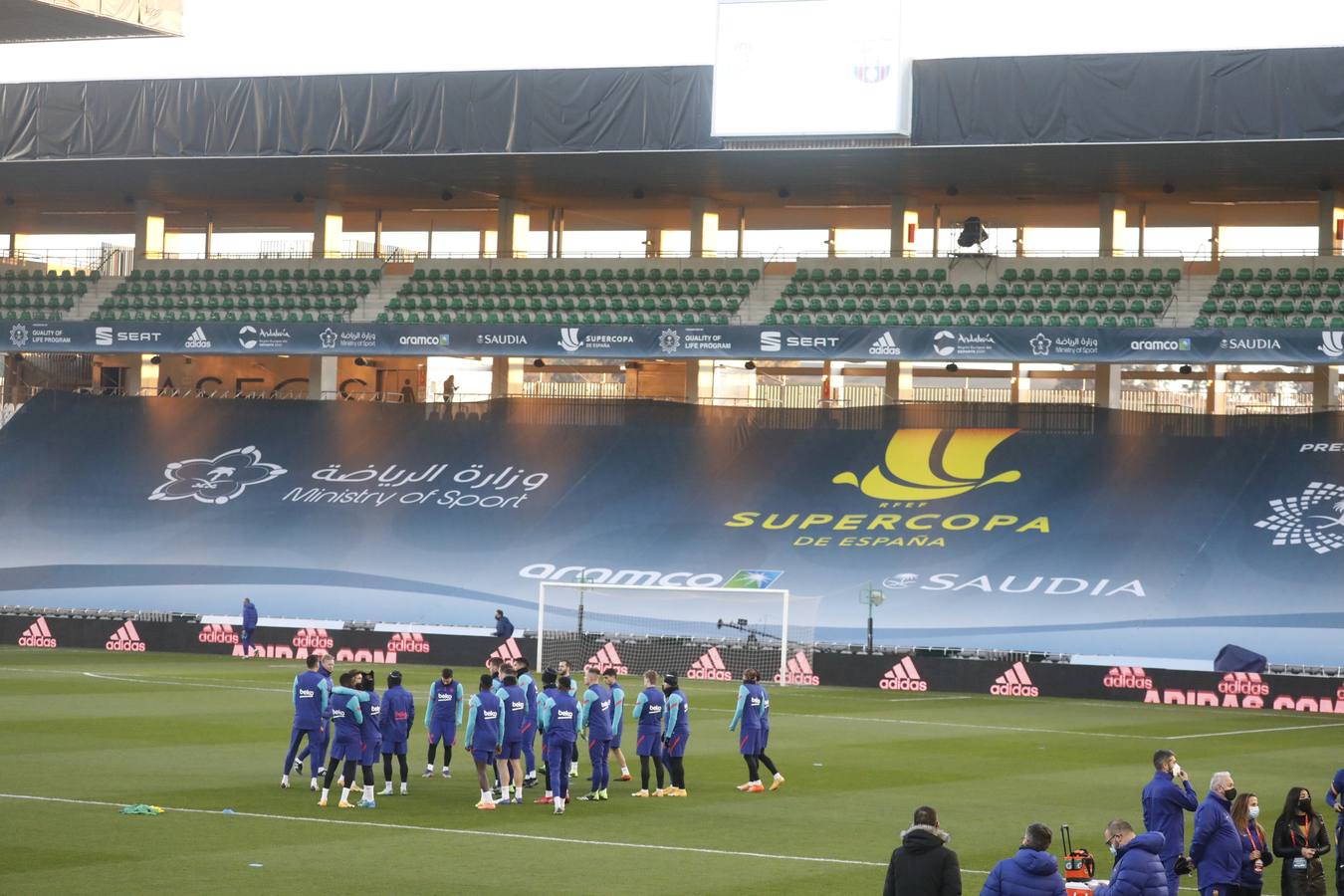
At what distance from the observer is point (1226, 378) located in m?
51.8

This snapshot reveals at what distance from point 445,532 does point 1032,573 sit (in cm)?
1578

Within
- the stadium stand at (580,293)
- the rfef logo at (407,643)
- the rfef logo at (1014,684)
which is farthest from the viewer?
the stadium stand at (580,293)

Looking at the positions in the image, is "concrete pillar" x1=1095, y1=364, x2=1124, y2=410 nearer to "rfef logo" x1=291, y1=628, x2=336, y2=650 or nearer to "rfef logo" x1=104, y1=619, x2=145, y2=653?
"rfef logo" x1=291, y1=628, x2=336, y2=650

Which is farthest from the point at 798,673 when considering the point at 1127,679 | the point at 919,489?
the point at 919,489

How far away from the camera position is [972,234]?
51.3 metres

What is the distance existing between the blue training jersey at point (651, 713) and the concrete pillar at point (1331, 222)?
33511 mm

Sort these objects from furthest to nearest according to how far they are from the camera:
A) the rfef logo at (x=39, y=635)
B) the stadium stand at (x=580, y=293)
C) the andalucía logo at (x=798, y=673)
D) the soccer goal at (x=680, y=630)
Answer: the stadium stand at (x=580, y=293) < the rfef logo at (x=39, y=635) < the soccer goal at (x=680, y=630) < the andalucía logo at (x=798, y=673)

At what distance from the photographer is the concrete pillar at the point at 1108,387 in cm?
5053

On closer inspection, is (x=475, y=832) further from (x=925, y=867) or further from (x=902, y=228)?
(x=902, y=228)

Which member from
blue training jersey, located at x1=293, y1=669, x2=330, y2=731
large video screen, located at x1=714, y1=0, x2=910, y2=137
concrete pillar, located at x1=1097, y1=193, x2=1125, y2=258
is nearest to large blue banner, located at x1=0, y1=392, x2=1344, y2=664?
concrete pillar, located at x1=1097, y1=193, x2=1125, y2=258

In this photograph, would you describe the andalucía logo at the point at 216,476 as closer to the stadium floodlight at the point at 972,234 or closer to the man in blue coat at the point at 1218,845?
the stadium floodlight at the point at 972,234

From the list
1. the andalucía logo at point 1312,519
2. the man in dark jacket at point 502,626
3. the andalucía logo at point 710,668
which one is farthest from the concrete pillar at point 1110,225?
the man in dark jacket at point 502,626

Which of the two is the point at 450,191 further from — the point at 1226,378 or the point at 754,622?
the point at 1226,378

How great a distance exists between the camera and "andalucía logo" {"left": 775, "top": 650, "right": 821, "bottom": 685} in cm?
4109
